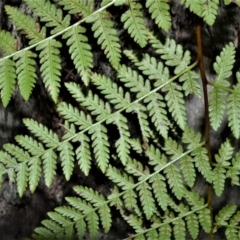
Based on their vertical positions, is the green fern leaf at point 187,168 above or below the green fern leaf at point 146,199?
above

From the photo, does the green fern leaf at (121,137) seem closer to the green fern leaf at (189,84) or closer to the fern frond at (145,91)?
the fern frond at (145,91)

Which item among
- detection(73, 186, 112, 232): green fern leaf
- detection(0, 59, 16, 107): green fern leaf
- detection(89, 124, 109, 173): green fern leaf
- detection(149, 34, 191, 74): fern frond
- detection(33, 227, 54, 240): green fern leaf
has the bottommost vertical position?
detection(33, 227, 54, 240): green fern leaf

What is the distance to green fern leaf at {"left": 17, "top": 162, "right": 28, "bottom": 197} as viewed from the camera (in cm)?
133

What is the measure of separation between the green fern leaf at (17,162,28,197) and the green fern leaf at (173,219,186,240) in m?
0.47

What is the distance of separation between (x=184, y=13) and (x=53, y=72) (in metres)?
0.49

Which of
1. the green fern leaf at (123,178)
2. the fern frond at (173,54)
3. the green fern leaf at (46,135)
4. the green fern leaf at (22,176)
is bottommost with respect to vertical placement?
the green fern leaf at (123,178)

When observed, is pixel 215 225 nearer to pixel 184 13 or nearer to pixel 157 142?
pixel 157 142

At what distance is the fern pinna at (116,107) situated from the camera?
1.21 meters

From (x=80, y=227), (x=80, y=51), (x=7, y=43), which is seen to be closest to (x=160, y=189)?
(x=80, y=227)

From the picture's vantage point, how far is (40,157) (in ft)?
4.55

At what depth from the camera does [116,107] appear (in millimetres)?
1339

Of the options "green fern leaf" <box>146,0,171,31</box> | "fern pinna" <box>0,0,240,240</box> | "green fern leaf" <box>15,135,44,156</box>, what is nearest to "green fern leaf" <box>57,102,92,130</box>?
"fern pinna" <box>0,0,240,240</box>

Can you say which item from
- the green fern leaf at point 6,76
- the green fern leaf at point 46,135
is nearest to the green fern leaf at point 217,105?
the green fern leaf at point 46,135

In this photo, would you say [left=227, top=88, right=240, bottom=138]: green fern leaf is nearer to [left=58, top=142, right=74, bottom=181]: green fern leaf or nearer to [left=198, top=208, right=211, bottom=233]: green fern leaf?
[left=198, top=208, right=211, bottom=233]: green fern leaf
